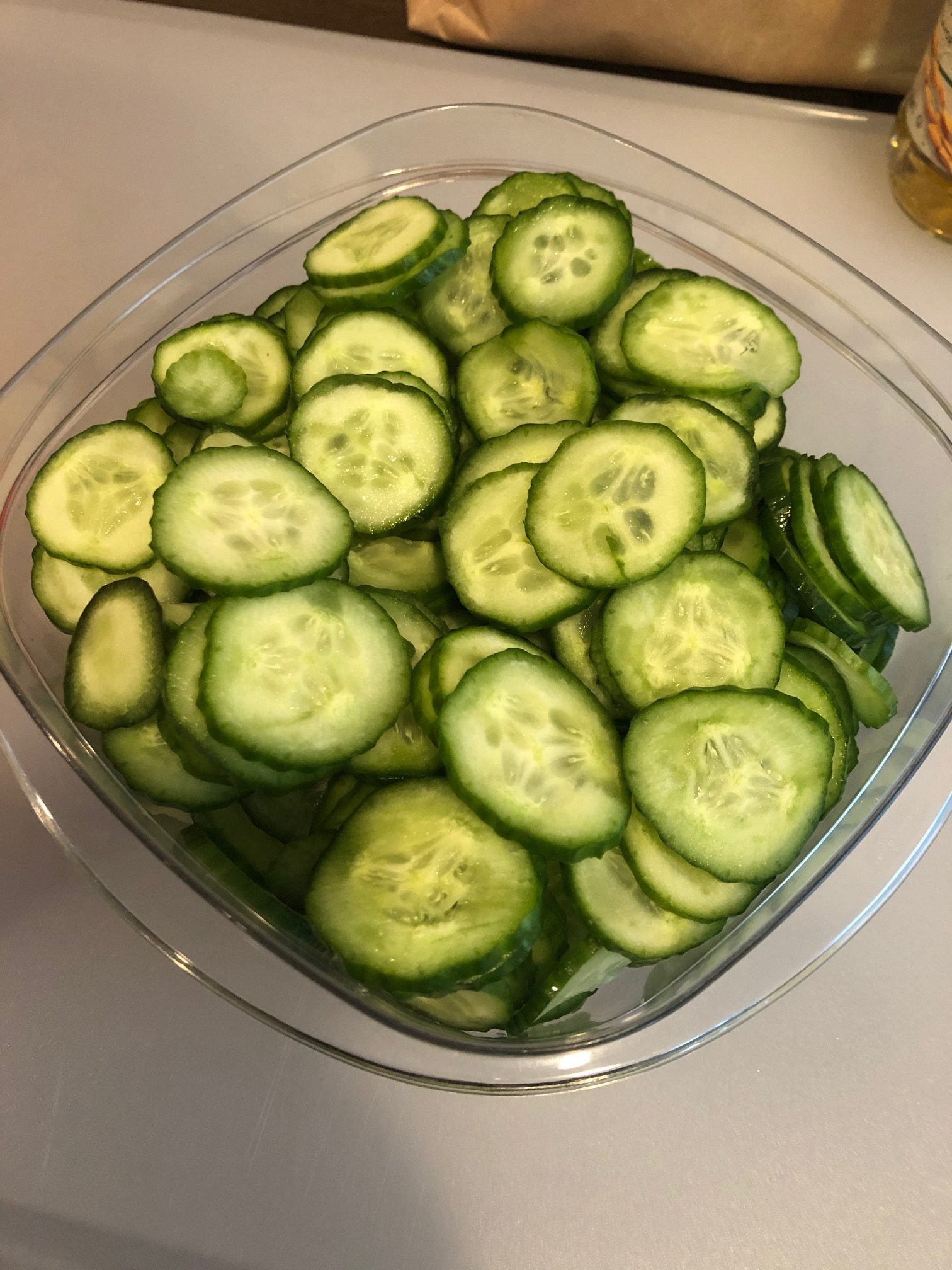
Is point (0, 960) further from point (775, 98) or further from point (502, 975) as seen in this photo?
point (775, 98)

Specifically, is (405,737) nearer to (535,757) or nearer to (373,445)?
(535,757)

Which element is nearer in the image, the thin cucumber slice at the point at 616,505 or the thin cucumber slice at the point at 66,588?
the thin cucumber slice at the point at 616,505

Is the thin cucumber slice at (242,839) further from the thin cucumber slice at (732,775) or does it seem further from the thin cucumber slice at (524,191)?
the thin cucumber slice at (524,191)

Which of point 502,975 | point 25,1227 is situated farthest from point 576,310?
point 25,1227

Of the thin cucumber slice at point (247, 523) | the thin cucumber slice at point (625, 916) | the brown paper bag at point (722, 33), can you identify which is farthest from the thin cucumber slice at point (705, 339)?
the brown paper bag at point (722, 33)

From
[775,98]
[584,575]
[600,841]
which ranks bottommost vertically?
[600,841]
